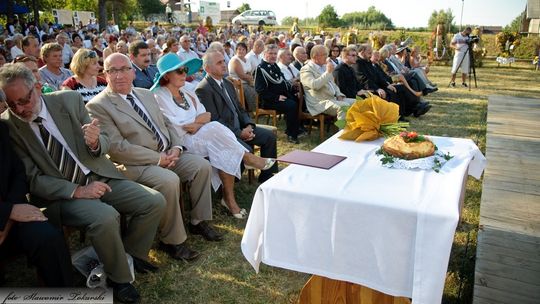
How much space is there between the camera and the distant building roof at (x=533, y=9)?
22.5 meters

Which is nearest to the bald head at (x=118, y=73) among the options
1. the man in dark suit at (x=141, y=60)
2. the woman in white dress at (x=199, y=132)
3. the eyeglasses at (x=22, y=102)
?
the woman in white dress at (x=199, y=132)

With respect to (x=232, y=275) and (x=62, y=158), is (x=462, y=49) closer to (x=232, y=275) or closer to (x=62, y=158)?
(x=232, y=275)

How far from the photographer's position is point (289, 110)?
596 centimetres

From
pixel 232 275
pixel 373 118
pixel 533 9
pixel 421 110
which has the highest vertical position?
pixel 533 9

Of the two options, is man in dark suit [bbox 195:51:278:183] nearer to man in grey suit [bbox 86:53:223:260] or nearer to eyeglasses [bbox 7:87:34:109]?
man in grey suit [bbox 86:53:223:260]

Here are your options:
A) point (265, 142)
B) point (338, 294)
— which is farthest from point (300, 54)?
point (338, 294)

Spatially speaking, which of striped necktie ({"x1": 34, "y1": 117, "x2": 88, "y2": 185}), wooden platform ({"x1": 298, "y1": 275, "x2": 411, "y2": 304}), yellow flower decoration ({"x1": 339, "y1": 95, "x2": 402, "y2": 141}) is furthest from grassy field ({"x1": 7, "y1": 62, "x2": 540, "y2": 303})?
yellow flower decoration ({"x1": 339, "y1": 95, "x2": 402, "y2": 141})

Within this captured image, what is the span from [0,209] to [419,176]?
2266mm

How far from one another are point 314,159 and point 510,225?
1.34 m

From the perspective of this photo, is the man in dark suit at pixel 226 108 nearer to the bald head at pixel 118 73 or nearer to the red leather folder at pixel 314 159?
the bald head at pixel 118 73

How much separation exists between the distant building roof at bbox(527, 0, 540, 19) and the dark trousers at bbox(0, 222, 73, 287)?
26.6 meters

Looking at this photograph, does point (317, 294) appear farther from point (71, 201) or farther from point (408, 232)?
point (71, 201)

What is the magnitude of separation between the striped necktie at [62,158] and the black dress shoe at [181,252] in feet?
2.66

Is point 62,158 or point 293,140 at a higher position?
point 62,158
